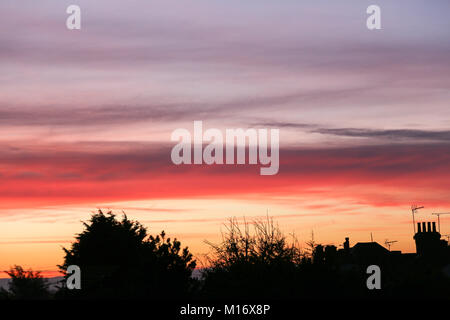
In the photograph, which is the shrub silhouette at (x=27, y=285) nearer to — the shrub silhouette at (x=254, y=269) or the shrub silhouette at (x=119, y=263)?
the shrub silhouette at (x=119, y=263)

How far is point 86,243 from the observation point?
201ft

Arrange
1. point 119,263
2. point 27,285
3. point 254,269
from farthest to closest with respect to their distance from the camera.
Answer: point 27,285 → point 119,263 → point 254,269

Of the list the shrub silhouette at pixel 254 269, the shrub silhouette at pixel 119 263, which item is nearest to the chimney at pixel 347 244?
the shrub silhouette at pixel 119 263

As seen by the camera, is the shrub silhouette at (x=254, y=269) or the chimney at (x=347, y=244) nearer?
the shrub silhouette at (x=254, y=269)

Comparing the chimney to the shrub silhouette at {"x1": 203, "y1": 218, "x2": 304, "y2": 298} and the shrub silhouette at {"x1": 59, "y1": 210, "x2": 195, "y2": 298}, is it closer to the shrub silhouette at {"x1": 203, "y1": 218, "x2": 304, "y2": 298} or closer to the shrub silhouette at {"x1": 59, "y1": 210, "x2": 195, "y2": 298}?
the shrub silhouette at {"x1": 59, "y1": 210, "x2": 195, "y2": 298}

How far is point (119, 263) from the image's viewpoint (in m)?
58.0

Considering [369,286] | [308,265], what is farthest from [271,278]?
[369,286]

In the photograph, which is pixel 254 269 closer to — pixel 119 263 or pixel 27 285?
pixel 119 263

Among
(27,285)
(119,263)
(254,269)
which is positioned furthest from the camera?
(27,285)

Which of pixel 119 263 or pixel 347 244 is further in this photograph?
pixel 347 244

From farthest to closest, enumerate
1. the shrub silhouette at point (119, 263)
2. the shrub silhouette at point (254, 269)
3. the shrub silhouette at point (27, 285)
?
the shrub silhouette at point (27, 285)
the shrub silhouette at point (119, 263)
the shrub silhouette at point (254, 269)

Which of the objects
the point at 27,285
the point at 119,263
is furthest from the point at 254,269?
the point at 27,285

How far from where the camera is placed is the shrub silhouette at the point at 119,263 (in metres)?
53.8
